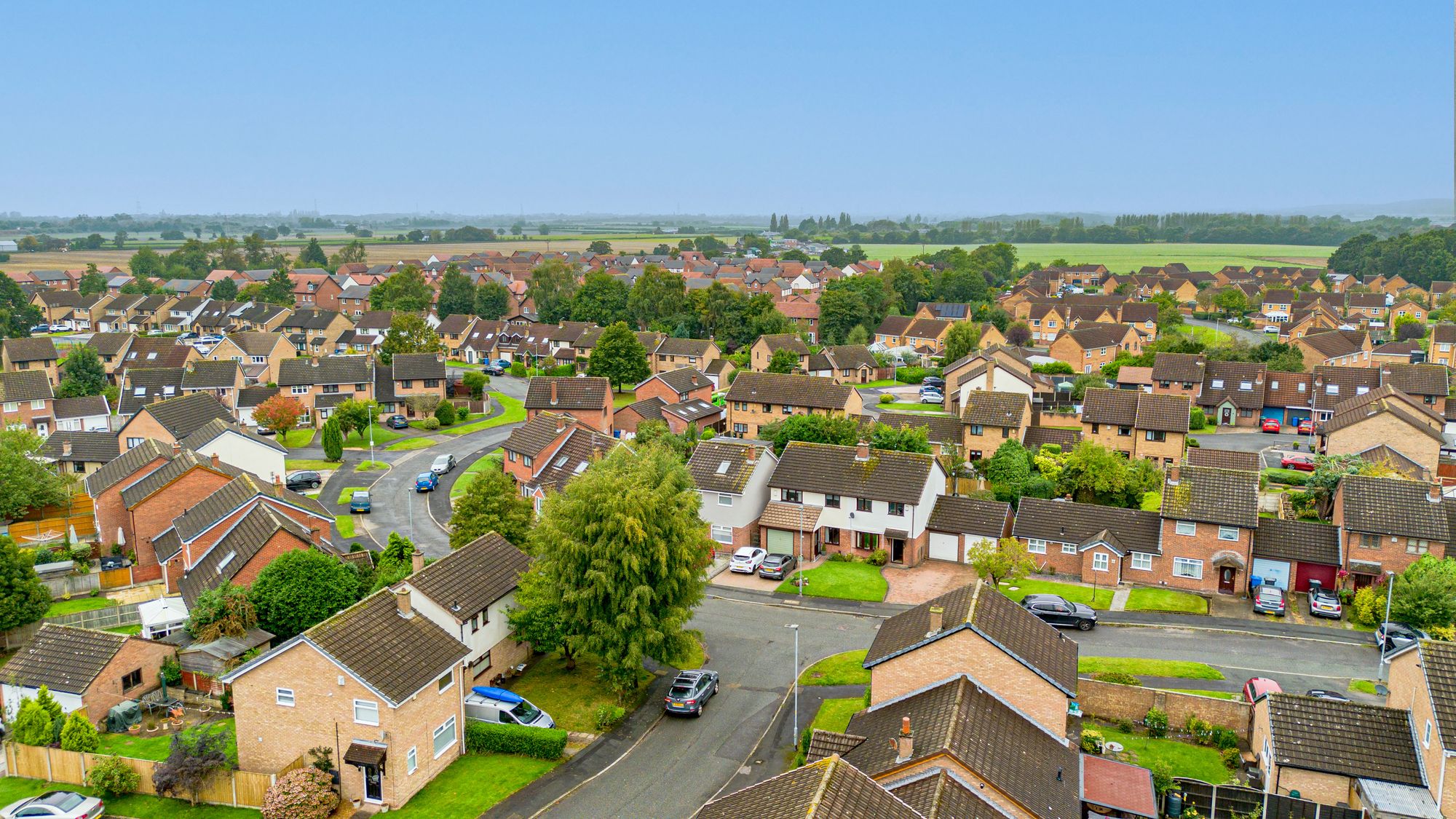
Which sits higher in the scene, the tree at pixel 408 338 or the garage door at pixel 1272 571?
the tree at pixel 408 338

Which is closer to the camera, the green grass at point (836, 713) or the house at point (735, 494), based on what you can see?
the green grass at point (836, 713)

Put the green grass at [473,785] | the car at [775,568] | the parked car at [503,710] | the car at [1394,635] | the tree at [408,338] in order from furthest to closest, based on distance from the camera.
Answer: the tree at [408,338]
the car at [775,568]
the car at [1394,635]
the parked car at [503,710]
the green grass at [473,785]

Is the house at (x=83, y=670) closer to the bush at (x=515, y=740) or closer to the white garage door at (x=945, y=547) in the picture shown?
the bush at (x=515, y=740)

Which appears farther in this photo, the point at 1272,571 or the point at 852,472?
the point at 852,472

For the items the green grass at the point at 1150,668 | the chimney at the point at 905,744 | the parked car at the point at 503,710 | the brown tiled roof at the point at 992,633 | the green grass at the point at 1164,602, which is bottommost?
the green grass at the point at 1164,602

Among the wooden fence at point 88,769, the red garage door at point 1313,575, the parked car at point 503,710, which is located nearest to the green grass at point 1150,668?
the red garage door at point 1313,575

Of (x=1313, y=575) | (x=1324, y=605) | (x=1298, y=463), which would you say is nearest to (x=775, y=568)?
(x=1324, y=605)

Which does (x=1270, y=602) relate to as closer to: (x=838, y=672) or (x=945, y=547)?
(x=945, y=547)
